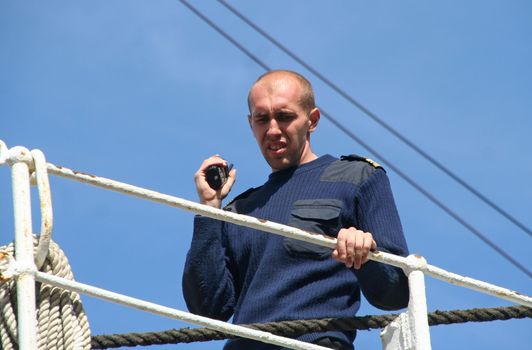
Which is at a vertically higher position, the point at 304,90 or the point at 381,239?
the point at 304,90

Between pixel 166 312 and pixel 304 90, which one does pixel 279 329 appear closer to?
pixel 166 312

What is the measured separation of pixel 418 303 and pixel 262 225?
628 millimetres

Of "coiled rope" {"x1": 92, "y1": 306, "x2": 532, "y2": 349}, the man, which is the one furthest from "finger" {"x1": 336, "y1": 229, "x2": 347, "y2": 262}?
"coiled rope" {"x1": 92, "y1": 306, "x2": 532, "y2": 349}

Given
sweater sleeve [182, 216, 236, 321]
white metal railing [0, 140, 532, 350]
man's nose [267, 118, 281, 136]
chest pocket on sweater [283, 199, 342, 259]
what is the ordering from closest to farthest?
white metal railing [0, 140, 532, 350] → chest pocket on sweater [283, 199, 342, 259] → sweater sleeve [182, 216, 236, 321] → man's nose [267, 118, 281, 136]

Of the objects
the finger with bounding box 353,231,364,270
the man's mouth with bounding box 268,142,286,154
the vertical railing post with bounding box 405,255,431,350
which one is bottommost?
the vertical railing post with bounding box 405,255,431,350

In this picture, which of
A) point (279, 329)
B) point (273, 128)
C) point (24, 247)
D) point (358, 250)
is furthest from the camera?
point (273, 128)

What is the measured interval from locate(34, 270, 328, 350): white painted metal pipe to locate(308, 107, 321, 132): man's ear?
173 centimetres

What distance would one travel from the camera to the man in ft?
20.6

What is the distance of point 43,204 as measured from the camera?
5.30 m

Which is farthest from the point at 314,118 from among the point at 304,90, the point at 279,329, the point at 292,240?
the point at 279,329

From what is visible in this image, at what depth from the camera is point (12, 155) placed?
212 inches

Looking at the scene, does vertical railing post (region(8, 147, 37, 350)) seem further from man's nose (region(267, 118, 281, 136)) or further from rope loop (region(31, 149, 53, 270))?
man's nose (region(267, 118, 281, 136))

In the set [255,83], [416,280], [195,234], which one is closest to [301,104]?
[255,83]

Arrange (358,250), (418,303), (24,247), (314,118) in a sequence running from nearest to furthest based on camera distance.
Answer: (24,247) < (418,303) < (358,250) < (314,118)
